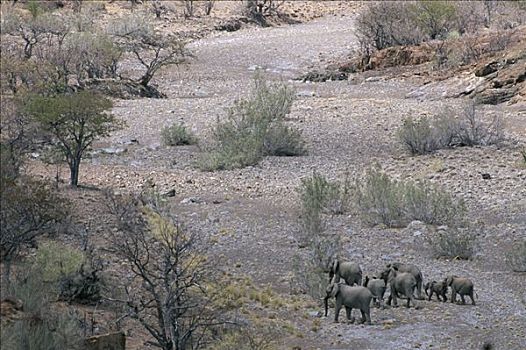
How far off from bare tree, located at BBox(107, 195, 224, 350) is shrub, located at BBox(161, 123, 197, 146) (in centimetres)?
516

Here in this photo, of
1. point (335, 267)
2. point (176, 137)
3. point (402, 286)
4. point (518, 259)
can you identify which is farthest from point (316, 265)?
point (176, 137)

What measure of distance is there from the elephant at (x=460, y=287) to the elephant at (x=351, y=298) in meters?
1.22

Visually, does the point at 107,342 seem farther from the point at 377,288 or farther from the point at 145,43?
the point at 145,43

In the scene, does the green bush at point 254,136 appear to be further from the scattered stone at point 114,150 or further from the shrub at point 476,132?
the shrub at point 476,132

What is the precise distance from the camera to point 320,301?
12695 millimetres

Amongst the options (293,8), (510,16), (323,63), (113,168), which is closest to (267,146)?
(113,168)

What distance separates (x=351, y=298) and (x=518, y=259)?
10.9 feet

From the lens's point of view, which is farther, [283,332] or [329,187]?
[329,187]

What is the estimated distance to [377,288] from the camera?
41.0 feet

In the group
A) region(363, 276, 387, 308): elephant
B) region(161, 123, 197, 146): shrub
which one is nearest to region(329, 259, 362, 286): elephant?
region(363, 276, 387, 308): elephant

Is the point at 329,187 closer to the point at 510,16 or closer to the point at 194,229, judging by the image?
the point at 194,229

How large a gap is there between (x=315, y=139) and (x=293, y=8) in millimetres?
30275

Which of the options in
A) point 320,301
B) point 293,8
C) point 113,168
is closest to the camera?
point 320,301

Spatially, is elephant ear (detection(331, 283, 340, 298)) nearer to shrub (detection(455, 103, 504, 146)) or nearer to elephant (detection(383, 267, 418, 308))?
elephant (detection(383, 267, 418, 308))
